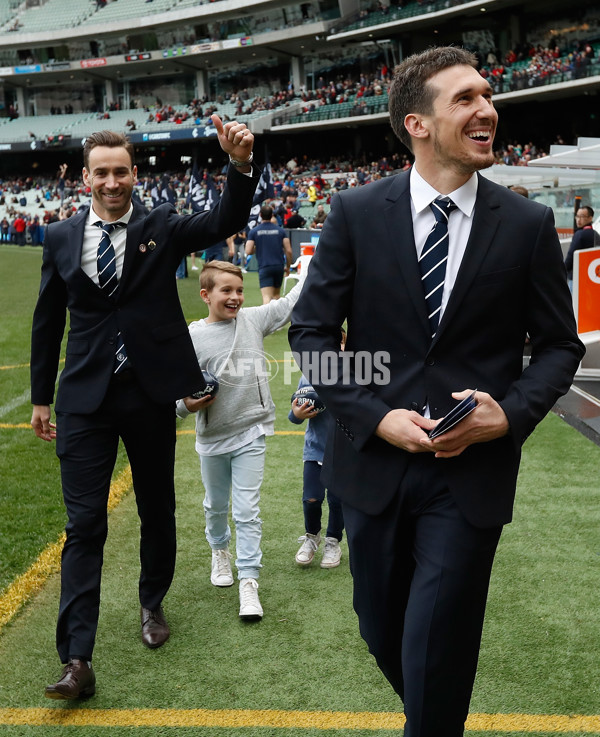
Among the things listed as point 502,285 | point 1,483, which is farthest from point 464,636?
point 1,483

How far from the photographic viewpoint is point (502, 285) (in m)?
2.27

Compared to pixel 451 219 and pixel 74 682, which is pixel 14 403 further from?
pixel 451 219

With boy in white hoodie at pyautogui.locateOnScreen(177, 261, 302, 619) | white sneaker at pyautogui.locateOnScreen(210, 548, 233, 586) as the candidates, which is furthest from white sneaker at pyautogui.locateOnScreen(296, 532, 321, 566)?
boy in white hoodie at pyautogui.locateOnScreen(177, 261, 302, 619)

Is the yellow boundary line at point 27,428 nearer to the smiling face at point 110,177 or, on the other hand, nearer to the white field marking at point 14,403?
the white field marking at point 14,403

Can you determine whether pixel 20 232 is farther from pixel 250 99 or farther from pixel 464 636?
pixel 464 636

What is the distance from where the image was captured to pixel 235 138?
3.11m

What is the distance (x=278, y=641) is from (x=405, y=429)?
1.88 m

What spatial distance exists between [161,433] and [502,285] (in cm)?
178

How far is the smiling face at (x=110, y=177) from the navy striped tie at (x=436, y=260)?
1557 millimetres

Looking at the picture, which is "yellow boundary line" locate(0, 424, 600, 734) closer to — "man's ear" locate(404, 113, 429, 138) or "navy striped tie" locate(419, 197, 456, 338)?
"navy striped tie" locate(419, 197, 456, 338)

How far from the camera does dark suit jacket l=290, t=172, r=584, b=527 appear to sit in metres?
2.26

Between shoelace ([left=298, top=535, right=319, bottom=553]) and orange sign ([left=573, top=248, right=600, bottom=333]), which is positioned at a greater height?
orange sign ([left=573, top=248, right=600, bottom=333])

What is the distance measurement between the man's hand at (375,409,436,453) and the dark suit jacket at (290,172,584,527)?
0.10ft

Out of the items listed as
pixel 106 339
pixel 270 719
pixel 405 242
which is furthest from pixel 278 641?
pixel 405 242
